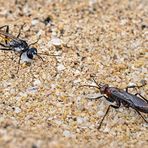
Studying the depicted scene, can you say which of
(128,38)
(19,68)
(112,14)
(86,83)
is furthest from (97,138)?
(112,14)

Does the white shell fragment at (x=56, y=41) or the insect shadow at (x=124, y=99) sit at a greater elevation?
the white shell fragment at (x=56, y=41)

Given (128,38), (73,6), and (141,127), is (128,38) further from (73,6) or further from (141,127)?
(141,127)

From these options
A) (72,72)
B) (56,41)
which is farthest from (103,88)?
(56,41)

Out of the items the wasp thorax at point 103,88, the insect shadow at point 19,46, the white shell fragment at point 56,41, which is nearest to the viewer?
the wasp thorax at point 103,88

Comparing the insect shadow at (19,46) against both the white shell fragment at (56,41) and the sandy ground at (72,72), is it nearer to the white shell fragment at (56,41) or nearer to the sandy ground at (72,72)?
the sandy ground at (72,72)

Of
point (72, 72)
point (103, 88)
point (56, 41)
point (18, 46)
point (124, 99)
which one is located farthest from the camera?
point (56, 41)

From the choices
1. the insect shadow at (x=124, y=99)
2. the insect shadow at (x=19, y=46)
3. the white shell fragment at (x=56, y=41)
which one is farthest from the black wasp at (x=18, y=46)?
the insect shadow at (x=124, y=99)

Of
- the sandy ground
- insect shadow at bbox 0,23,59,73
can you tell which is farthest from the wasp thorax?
insect shadow at bbox 0,23,59,73

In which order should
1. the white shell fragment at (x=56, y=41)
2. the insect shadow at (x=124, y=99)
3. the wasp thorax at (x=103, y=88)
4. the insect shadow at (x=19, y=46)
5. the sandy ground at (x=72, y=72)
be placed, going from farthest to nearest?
1. the white shell fragment at (x=56, y=41)
2. the insect shadow at (x=19, y=46)
3. the wasp thorax at (x=103, y=88)
4. the insect shadow at (x=124, y=99)
5. the sandy ground at (x=72, y=72)

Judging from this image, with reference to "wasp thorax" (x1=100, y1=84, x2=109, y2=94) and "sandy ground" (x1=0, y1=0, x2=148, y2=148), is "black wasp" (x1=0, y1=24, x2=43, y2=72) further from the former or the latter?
"wasp thorax" (x1=100, y1=84, x2=109, y2=94)

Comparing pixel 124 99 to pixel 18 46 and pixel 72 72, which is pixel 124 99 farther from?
pixel 18 46
